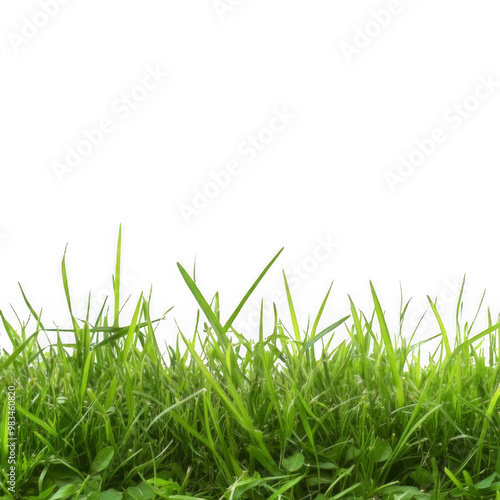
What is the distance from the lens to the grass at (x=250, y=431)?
1.53 meters

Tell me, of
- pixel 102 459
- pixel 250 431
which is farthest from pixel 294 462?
pixel 102 459

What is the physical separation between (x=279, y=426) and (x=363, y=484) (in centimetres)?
25

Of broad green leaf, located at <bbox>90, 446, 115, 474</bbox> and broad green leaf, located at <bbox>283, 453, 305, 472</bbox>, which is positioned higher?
broad green leaf, located at <bbox>283, 453, 305, 472</bbox>

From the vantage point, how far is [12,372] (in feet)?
6.29

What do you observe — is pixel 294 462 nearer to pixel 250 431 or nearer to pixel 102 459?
pixel 250 431

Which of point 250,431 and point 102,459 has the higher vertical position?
point 250,431

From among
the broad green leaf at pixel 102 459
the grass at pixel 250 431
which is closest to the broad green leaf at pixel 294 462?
the grass at pixel 250 431

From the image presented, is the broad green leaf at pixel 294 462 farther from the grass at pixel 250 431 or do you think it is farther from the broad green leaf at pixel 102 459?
the broad green leaf at pixel 102 459

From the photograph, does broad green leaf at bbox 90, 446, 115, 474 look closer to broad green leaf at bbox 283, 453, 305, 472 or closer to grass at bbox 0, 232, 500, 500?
grass at bbox 0, 232, 500, 500

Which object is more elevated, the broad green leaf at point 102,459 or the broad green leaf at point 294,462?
the broad green leaf at point 294,462

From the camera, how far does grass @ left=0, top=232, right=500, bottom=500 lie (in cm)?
153

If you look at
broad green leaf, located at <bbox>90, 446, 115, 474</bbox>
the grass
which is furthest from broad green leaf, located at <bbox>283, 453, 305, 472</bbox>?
broad green leaf, located at <bbox>90, 446, 115, 474</bbox>

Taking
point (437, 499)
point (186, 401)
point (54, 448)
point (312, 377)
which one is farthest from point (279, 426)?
point (54, 448)

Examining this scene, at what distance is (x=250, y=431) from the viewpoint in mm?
1530
